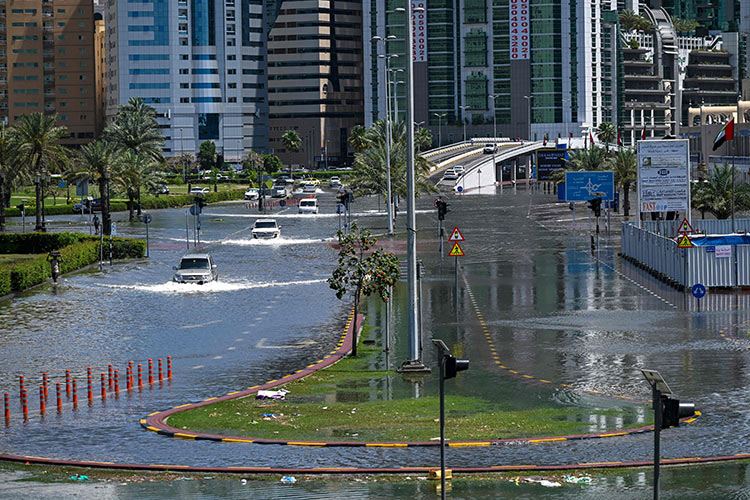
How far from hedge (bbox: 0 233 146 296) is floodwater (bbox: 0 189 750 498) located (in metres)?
1.03

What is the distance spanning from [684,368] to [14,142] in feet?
257

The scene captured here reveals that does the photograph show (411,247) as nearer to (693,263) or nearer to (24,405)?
(24,405)

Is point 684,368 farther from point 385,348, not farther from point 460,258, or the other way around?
point 460,258

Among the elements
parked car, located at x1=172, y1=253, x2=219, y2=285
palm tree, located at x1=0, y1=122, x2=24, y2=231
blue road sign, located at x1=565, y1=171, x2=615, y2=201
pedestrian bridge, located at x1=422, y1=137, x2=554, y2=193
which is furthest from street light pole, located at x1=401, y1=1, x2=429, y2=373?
pedestrian bridge, located at x1=422, y1=137, x2=554, y2=193

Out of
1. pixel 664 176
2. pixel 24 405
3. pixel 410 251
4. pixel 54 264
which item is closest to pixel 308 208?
pixel 664 176

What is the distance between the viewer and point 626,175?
344ft

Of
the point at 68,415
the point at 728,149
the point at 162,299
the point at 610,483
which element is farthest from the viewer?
the point at 728,149

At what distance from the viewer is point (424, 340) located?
3712cm

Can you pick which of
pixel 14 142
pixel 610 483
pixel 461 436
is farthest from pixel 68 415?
pixel 14 142

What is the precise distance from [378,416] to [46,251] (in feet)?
171

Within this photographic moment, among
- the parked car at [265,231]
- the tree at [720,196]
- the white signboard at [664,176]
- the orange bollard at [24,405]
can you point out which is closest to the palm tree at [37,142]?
the parked car at [265,231]

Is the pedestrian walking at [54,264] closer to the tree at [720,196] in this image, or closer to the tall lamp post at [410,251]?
the tall lamp post at [410,251]

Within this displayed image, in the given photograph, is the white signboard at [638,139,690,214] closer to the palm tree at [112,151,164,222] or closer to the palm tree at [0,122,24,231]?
the palm tree at [112,151,164,222]

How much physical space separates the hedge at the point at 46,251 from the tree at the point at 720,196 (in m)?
33.4
